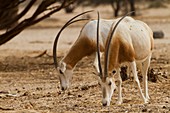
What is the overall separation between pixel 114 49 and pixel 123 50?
7.8 inches

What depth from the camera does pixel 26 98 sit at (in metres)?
10.8

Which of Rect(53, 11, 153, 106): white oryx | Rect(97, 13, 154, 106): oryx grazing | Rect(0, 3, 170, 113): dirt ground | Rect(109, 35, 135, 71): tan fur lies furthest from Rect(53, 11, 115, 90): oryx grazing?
Rect(109, 35, 135, 71): tan fur

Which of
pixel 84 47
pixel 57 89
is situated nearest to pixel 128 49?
pixel 84 47

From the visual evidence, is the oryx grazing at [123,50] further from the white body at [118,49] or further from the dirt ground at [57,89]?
the dirt ground at [57,89]

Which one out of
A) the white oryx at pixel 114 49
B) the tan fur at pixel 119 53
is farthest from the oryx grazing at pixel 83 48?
the tan fur at pixel 119 53

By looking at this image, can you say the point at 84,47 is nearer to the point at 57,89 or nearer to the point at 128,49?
the point at 57,89

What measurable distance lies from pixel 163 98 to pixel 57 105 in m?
1.60

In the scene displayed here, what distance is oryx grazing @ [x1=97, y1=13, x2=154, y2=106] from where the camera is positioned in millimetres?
9297

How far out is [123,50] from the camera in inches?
389

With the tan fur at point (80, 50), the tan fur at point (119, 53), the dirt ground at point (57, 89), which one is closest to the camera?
the dirt ground at point (57, 89)

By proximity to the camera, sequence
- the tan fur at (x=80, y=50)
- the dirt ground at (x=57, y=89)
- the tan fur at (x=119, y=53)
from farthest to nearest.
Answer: the tan fur at (x=80, y=50), the tan fur at (x=119, y=53), the dirt ground at (x=57, y=89)

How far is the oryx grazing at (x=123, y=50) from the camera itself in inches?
366

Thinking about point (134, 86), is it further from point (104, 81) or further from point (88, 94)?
point (104, 81)

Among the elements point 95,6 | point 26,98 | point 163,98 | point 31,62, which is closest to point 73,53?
point 26,98
